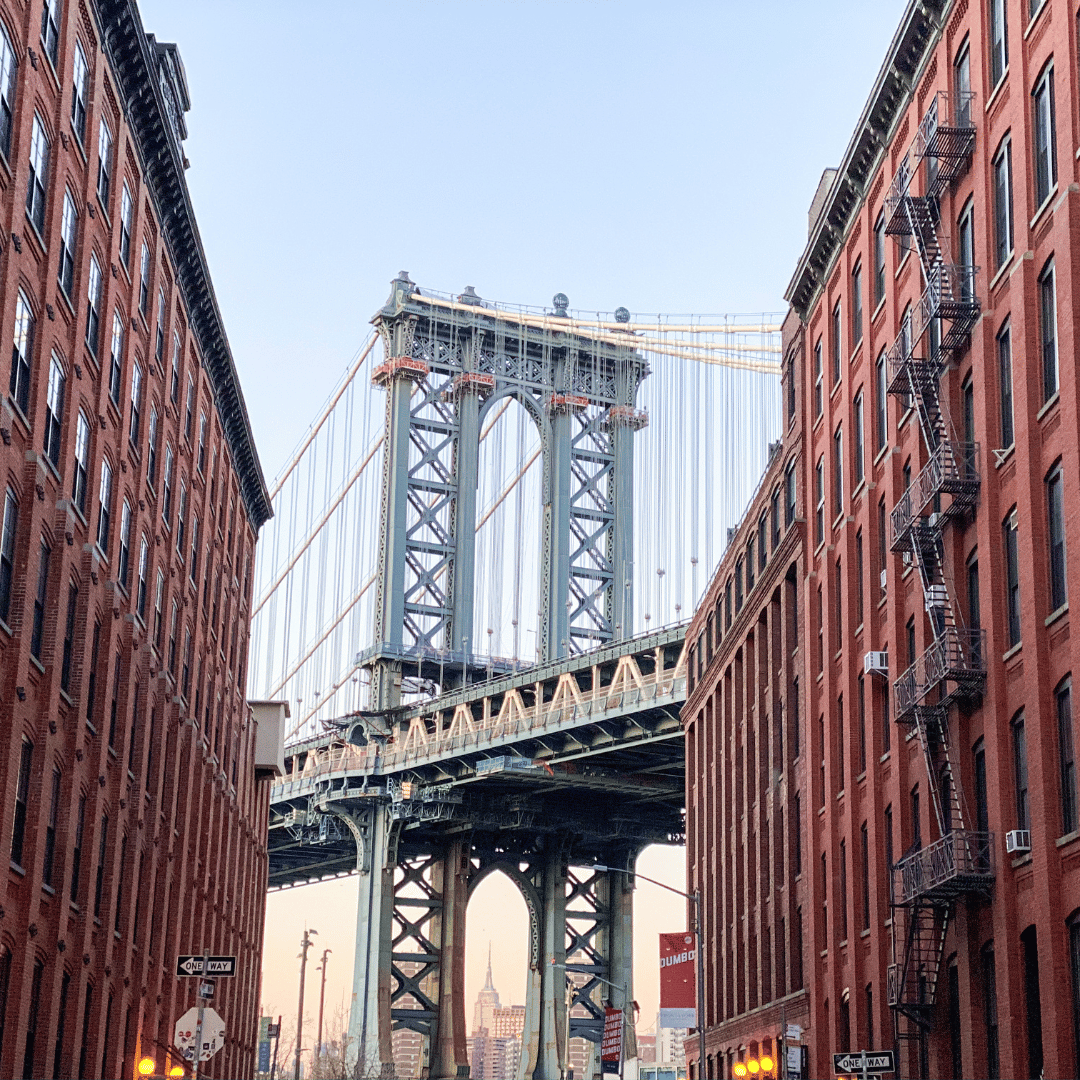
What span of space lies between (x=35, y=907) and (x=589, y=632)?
250ft

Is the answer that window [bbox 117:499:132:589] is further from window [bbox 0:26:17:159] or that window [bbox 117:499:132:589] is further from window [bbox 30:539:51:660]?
window [bbox 0:26:17:159]

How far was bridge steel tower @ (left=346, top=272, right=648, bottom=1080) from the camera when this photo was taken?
107938 millimetres

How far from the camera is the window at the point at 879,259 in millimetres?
46844

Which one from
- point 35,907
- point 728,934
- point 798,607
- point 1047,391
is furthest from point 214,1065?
point 1047,391

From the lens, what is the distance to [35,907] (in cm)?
3612

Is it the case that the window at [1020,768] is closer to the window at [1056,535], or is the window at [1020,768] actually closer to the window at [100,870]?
the window at [1056,535]

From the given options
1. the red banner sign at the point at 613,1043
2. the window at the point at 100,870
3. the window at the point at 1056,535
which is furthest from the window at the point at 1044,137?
the red banner sign at the point at 613,1043

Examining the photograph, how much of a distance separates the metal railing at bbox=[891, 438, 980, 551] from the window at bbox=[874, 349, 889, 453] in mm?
5130

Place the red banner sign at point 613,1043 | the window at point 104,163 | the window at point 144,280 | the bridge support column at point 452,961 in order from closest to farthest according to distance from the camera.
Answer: the window at point 104,163 < the window at point 144,280 < the red banner sign at point 613,1043 < the bridge support column at point 452,961

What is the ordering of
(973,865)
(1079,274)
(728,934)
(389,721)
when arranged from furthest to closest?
(389,721) → (728,934) → (973,865) → (1079,274)

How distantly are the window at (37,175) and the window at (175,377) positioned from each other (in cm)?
1779

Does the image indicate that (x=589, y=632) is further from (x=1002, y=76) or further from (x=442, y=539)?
(x=1002, y=76)

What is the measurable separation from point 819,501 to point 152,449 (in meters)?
18.4

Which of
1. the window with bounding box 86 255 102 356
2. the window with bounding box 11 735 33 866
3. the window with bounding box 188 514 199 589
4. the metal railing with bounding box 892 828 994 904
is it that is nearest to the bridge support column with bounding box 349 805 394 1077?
the window with bounding box 188 514 199 589
